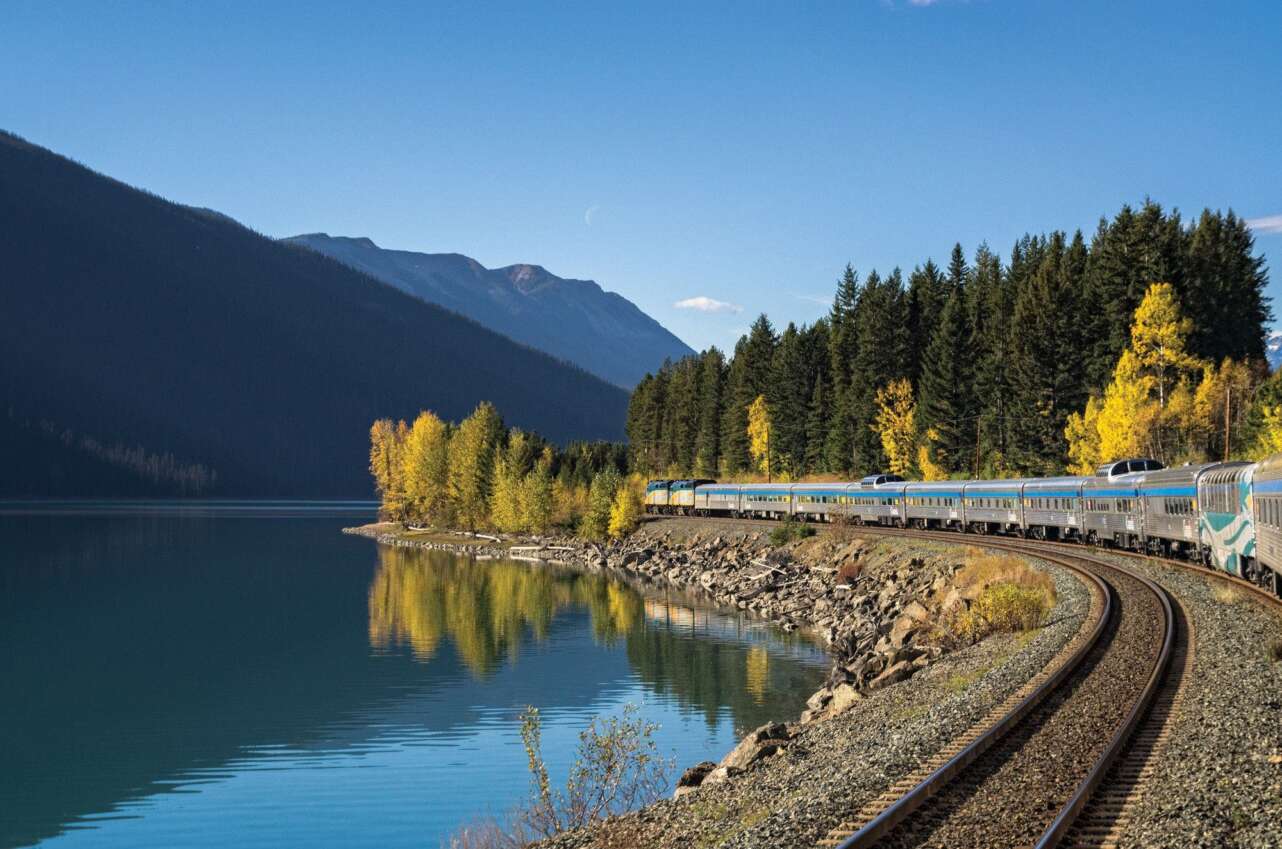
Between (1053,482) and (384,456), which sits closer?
(1053,482)

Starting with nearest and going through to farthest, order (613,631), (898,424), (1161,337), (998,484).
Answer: (613,631), (998,484), (1161,337), (898,424)

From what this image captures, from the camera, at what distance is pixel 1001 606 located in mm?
32000

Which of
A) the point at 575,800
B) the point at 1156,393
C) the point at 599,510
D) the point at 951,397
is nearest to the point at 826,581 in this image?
the point at 1156,393

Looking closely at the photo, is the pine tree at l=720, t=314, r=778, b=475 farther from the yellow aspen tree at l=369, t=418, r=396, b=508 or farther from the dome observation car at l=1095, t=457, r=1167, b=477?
the dome observation car at l=1095, t=457, r=1167, b=477

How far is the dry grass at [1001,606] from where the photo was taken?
31.5 metres

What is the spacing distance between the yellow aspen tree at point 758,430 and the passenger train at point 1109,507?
99.1 ft

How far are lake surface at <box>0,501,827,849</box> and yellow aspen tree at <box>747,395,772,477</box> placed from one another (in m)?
46.7

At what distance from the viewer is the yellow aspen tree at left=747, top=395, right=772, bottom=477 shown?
409 ft

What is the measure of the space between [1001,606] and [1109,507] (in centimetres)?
1868

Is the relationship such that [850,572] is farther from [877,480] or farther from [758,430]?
[758,430]

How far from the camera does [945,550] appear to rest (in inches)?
2034

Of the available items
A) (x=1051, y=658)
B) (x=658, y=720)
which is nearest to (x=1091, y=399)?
(x=658, y=720)

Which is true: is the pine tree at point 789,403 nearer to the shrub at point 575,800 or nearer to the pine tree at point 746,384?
the pine tree at point 746,384

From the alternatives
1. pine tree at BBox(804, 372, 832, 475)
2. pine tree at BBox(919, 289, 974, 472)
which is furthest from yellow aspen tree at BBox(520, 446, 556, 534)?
pine tree at BBox(919, 289, 974, 472)
